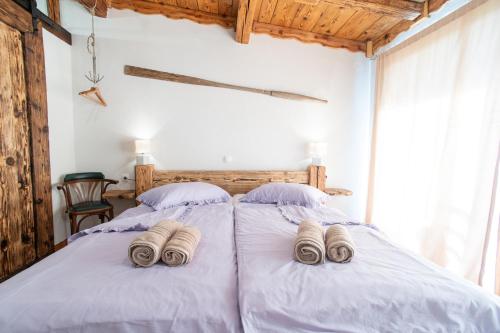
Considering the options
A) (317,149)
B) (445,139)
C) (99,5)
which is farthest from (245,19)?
(445,139)

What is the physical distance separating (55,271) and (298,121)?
2.57 m

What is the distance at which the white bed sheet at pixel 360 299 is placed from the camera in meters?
0.77

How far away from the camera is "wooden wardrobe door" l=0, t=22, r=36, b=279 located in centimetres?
180

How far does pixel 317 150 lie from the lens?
2.70m

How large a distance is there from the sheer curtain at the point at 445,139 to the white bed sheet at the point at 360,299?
1104 mm

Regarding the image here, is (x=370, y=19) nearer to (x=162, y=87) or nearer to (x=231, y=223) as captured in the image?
(x=162, y=87)

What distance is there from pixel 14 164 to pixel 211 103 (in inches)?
76.0

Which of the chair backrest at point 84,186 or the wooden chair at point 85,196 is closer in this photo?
the wooden chair at point 85,196

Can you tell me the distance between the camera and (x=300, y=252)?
108cm

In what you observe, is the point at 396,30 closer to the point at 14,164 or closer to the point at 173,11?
the point at 173,11

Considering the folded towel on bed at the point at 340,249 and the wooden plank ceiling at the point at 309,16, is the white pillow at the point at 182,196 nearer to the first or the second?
the folded towel on bed at the point at 340,249

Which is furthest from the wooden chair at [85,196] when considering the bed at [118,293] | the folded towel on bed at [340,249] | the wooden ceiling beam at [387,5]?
the wooden ceiling beam at [387,5]

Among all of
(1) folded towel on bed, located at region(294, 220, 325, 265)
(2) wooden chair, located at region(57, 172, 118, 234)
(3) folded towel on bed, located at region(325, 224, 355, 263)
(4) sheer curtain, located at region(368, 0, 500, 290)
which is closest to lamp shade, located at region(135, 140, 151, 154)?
(2) wooden chair, located at region(57, 172, 118, 234)

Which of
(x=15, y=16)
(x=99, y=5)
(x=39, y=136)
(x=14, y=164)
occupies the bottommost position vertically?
(x=14, y=164)
